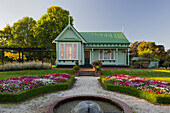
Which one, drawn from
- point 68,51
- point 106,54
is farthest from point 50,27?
point 106,54

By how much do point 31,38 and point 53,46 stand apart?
866 centimetres

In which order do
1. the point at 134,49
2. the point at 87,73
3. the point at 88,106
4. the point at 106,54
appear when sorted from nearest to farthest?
the point at 88,106
the point at 87,73
the point at 106,54
the point at 134,49

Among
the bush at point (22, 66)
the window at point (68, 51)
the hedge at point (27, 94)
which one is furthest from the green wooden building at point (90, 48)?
the hedge at point (27, 94)

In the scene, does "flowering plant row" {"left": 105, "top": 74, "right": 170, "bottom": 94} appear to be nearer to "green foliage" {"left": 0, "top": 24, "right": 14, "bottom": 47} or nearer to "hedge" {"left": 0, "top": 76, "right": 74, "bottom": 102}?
"hedge" {"left": 0, "top": 76, "right": 74, "bottom": 102}

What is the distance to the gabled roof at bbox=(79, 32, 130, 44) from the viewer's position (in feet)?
67.4

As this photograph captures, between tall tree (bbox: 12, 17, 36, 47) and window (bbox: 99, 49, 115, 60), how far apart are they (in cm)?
1830

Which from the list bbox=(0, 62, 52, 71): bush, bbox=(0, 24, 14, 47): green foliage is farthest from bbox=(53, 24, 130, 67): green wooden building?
bbox=(0, 24, 14, 47): green foliage

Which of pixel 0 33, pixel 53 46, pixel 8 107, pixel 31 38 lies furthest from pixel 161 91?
pixel 0 33

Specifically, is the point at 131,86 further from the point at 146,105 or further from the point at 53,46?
the point at 53,46

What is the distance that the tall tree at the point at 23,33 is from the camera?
27406mm

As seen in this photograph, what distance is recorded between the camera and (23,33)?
2758cm

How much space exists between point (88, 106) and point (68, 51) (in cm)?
1400

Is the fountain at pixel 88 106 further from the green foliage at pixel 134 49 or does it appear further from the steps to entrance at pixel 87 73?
the green foliage at pixel 134 49

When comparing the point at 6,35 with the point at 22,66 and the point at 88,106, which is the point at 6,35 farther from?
the point at 88,106
